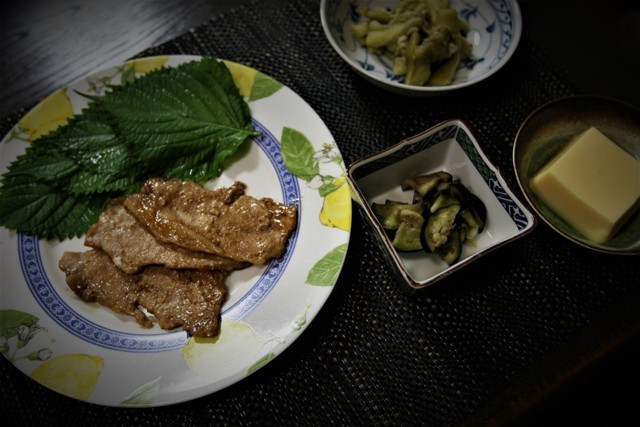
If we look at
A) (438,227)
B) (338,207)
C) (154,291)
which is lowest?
(438,227)

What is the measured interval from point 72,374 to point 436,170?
5.38 ft

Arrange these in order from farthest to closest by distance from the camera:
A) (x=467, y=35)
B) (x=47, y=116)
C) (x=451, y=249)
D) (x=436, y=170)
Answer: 1. (x=467, y=35)
2. (x=47, y=116)
3. (x=436, y=170)
4. (x=451, y=249)

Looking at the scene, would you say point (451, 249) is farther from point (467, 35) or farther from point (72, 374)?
point (72, 374)

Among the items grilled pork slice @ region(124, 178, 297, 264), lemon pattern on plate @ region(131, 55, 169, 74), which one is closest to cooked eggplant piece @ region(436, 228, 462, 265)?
grilled pork slice @ region(124, 178, 297, 264)

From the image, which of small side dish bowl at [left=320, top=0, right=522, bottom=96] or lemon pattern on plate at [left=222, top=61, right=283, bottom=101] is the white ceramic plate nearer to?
lemon pattern on plate at [left=222, top=61, right=283, bottom=101]

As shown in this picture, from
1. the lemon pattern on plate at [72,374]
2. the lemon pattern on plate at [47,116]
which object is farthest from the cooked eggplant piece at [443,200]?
the lemon pattern on plate at [47,116]

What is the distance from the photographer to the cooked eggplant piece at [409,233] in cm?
182

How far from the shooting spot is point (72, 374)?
5.65ft

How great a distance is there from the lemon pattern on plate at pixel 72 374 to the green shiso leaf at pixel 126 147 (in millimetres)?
567

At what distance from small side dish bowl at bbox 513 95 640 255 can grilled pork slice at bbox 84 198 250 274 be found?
1234 mm

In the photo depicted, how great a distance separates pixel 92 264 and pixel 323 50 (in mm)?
1571

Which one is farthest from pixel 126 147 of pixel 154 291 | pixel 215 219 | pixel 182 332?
pixel 182 332

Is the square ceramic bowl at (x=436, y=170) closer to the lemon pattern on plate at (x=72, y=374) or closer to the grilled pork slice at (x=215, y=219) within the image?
the grilled pork slice at (x=215, y=219)

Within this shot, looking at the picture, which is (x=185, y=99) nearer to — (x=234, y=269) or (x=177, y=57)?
(x=177, y=57)
